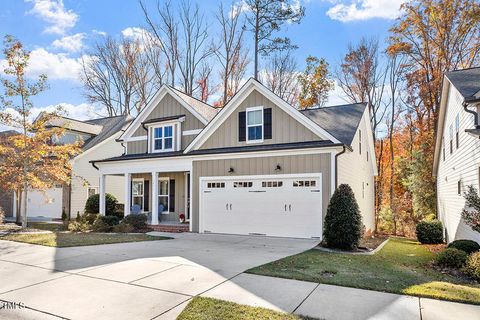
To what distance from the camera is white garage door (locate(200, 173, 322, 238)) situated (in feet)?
40.7

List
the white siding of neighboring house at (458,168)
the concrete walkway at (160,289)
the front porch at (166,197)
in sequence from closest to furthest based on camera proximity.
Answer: the concrete walkway at (160,289) < the white siding of neighboring house at (458,168) < the front porch at (166,197)

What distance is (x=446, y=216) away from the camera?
52.6ft

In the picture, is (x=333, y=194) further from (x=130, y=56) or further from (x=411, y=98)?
(x=130, y=56)

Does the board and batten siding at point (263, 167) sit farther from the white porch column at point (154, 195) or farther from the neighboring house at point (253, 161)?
the white porch column at point (154, 195)

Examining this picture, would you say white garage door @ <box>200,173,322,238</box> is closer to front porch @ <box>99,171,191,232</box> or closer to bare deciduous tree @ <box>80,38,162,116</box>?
front porch @ <box>99,171,191,232</box>

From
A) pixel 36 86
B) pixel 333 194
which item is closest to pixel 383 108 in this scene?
pixel 333 194

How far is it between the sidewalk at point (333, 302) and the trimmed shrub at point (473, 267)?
2.42 metres

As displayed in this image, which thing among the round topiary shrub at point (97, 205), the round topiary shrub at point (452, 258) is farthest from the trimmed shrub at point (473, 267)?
the round topiary shrub at point (97, 205)

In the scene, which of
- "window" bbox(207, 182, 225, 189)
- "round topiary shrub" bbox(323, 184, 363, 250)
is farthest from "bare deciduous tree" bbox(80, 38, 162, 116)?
"round topiary shrub" bbox(323, 184, 363, 250)

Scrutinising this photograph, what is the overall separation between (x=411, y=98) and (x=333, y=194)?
61.3 ft

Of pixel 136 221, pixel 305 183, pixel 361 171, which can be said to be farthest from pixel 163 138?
pixel 361 171

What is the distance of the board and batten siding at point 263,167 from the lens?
12.2 metres

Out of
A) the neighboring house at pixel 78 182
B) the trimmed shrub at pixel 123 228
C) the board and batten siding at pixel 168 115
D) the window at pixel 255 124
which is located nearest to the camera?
the window at pixel 255 124

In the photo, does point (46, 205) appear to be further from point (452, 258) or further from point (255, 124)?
point (452, 258)
